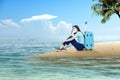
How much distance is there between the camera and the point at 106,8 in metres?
38.8

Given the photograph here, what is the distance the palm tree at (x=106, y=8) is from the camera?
37.9 metres

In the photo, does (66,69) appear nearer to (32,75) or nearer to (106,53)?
(32,75)

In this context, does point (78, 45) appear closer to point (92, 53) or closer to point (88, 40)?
point (88, 40)

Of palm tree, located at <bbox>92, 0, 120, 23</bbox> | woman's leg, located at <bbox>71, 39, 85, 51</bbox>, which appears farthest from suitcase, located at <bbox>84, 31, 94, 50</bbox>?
palm tree, located at <bbox>92, 0, 120, 23</bbox>

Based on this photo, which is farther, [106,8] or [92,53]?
[106,8]

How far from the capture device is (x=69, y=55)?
2755cm

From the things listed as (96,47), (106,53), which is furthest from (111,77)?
(96,47)

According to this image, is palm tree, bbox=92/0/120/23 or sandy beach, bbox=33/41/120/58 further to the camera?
palm tree, bbox=92/0/120/23

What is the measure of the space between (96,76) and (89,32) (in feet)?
39.7

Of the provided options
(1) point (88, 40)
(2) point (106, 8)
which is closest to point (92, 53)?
(1) point (88, 40)

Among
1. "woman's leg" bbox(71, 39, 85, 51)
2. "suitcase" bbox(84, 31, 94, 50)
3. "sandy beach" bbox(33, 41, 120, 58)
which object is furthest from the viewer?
"woman's leg" bbox(71, 39, 85, 51)

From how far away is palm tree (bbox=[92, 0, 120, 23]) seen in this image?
124 ft

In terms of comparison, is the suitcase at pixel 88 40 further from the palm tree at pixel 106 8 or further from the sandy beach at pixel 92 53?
the palm tree at pixel 106 8

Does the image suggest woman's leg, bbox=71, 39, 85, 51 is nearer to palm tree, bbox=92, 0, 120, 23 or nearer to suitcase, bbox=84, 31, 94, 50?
suitcase, bbox=84, 31, 94, 50
